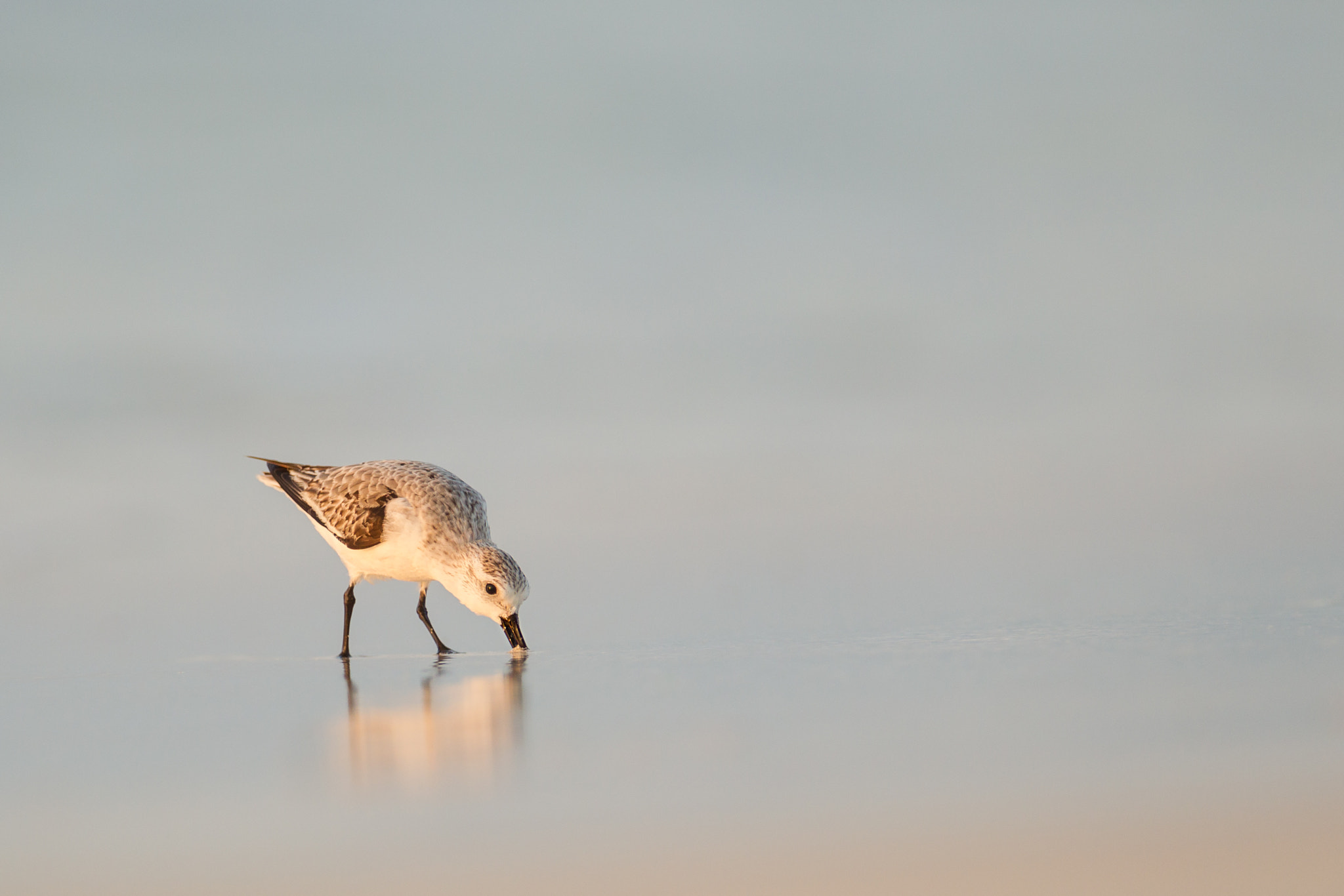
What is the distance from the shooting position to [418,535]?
10.4m

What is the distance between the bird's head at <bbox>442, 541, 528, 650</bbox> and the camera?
9.76 meters

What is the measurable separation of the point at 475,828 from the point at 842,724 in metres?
2.04

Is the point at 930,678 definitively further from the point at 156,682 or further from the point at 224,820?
the point at 156,682

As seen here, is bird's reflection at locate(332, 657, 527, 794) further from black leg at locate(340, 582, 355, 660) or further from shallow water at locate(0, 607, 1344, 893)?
black leg at locate(340, 582, 355, 660)

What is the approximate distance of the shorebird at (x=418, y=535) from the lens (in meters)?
9.95

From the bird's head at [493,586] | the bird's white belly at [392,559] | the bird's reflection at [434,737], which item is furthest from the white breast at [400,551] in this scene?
the bird's reflection at [434,737]

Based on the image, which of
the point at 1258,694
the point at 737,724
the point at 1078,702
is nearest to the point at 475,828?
the point at 737,724

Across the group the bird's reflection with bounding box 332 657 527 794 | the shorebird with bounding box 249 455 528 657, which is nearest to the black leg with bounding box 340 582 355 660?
the shorebird with bounding box 249 455 528 657

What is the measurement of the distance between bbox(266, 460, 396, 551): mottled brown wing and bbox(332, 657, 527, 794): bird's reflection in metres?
3.39

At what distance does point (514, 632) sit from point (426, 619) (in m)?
1.33

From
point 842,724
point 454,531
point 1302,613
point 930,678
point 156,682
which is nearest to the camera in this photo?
point 842,724

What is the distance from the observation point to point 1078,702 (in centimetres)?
553

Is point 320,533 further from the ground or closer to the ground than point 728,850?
further from the ground

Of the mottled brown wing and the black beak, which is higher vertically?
the mottled brown wing
